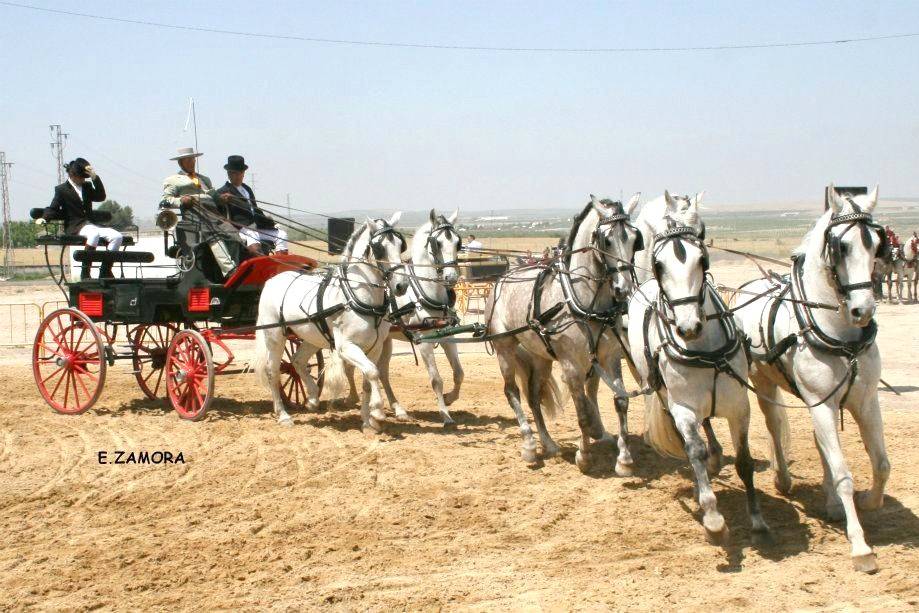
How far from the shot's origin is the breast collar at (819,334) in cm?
597

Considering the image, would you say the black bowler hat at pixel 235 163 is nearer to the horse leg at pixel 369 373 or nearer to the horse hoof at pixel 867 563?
the horse leg at pixel 369 373

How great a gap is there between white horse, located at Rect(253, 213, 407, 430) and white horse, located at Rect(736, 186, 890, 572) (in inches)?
164

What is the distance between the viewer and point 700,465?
625 cm

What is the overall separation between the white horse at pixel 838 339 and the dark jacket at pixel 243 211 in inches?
271

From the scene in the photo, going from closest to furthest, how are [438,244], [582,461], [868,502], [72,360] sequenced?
1. [868,502]
2. [582,461]
3. [438,244]
4. [72,360]

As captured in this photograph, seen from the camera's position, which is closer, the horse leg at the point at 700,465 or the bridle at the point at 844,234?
the bridle at the point at 844,234

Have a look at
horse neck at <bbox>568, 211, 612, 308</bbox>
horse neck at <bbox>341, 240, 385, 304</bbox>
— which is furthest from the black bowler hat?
horse neck at <bbox>568, 211, 612, 308</bbox>

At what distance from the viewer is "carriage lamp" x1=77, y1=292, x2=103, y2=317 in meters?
11.5

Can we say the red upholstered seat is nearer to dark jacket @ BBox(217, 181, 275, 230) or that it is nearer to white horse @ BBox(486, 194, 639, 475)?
dark jacket @ BBox(217, 181, 275, 230)

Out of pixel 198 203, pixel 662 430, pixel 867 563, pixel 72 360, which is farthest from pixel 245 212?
pixel 867 563

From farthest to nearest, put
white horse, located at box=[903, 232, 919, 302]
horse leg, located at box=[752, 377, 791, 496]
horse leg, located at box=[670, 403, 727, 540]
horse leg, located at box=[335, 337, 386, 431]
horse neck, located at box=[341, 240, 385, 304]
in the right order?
white horse, located at box=[903, 232, 919, 302], horse neck, located at box=[341, 240, 385, 304], horse leg, located at box=[335, 337, 386, 431], horse leg, located at box=[752, 377, 791, 496], horse leg, located at box=[670, 403, 727, 540]

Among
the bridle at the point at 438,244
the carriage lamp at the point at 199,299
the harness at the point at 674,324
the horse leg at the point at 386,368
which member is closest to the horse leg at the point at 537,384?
the bridle at the point at 438,244

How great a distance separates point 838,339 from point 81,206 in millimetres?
9066

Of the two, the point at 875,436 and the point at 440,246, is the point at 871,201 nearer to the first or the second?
the point at 875,436
